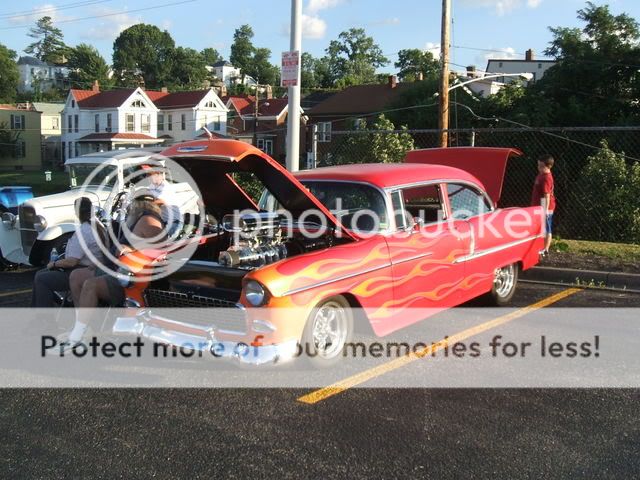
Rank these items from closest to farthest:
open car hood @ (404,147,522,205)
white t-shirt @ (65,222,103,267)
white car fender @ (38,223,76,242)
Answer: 1. white t-shirt @ (65,222,103,267)
2. white car fender @ (38,223,76,242)
3. open car hood @ (404,147,522,205)

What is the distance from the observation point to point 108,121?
62906 mm

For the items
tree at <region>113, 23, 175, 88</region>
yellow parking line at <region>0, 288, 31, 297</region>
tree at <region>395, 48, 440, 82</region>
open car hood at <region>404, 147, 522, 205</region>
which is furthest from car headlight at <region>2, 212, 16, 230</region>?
tree at <region>113, 23, 175, 88</region>

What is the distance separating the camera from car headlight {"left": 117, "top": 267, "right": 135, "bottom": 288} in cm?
529

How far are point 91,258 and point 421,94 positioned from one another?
108 feet

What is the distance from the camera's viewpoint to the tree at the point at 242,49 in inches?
5684

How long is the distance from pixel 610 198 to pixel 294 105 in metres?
5.95

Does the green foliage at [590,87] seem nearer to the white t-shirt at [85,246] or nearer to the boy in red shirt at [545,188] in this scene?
the boy in red shirt at [545,188]

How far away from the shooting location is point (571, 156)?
21125 millimetres

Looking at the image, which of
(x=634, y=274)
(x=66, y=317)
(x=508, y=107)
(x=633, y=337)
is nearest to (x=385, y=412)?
(x=633, y=337)

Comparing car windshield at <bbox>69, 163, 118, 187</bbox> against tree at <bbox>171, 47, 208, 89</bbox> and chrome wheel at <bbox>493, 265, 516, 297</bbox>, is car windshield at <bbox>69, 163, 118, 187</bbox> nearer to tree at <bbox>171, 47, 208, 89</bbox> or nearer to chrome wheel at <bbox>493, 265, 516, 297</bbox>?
chrome wheel at <bbox>493, 265, 516, 297</bbox>

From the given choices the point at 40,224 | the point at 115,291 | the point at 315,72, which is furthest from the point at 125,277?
the point at 315,72

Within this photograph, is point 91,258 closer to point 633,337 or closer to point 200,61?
point 633,337

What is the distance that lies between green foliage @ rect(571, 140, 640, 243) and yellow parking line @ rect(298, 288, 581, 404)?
16.2 feet

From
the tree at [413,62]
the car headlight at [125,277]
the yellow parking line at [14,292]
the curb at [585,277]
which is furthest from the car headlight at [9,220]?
the tree at [413,62]
